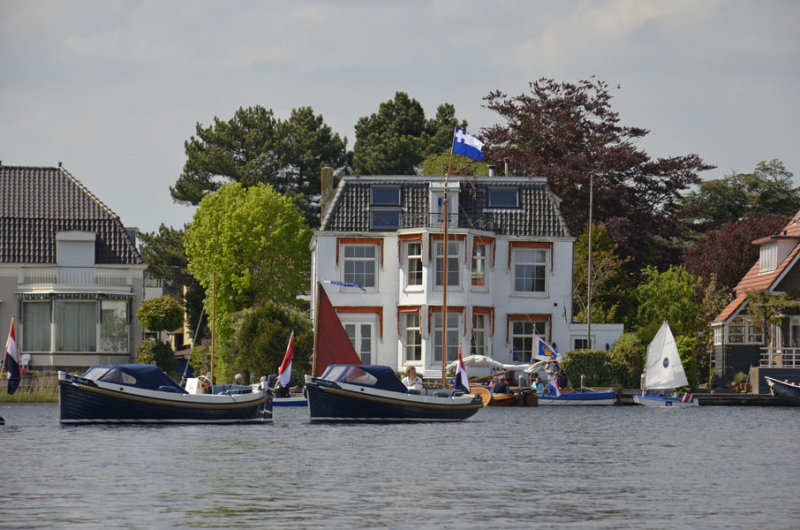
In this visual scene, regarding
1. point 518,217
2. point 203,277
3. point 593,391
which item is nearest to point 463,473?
point 593,391

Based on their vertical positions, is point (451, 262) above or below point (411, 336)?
above

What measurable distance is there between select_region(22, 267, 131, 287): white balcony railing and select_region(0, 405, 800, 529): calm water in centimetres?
2342

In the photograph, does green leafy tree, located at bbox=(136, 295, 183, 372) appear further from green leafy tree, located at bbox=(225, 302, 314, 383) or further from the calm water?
the calm water

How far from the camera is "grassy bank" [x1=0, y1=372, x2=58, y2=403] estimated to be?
71.8 meters

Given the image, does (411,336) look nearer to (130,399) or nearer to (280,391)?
(280,391)

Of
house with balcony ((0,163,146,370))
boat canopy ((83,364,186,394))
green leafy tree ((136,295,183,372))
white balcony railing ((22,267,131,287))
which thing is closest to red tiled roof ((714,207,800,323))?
green leafy tree ((136,295,183,372))

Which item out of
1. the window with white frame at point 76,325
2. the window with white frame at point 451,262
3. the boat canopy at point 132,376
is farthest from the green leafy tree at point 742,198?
the boat canopy at point 132,376

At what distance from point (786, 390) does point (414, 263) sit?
2095 centimetres

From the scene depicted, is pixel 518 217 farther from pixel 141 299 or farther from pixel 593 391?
pixel 141 299

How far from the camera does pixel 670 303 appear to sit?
3396 inches

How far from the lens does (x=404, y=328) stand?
78375 mm

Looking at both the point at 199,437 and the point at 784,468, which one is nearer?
the point at 784,468

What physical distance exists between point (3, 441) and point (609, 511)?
23.9 metres

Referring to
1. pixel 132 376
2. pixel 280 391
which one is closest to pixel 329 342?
pixel 132 376
